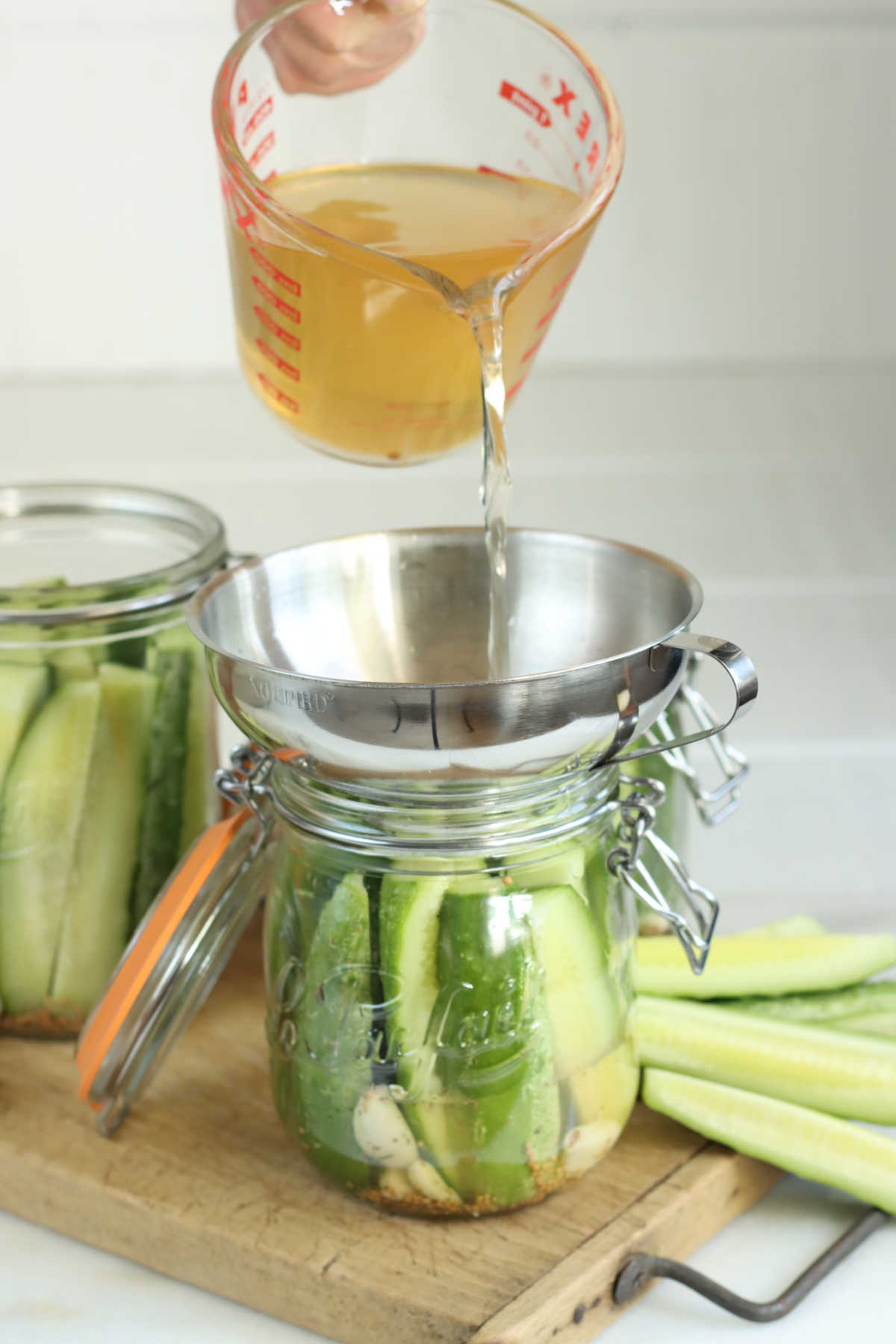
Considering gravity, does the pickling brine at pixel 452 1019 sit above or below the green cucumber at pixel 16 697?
below

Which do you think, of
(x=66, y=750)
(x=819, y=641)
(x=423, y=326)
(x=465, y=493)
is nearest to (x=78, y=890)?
(x=66, y=750)

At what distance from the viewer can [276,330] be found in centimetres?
82

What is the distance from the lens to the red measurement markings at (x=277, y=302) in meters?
0.79

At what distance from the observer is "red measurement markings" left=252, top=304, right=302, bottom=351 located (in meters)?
0.81

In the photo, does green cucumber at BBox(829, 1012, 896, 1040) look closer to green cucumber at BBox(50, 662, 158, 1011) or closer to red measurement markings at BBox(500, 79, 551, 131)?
green cucumber at BBox(50, 662, 158, 1011)

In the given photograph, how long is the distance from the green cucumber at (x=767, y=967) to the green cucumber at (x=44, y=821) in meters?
0.33

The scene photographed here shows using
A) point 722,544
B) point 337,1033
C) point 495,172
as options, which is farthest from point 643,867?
point 722,544

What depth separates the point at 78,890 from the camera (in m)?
0.90

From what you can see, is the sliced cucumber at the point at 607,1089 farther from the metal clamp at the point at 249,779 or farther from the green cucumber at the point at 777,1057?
the metal clamp at the point at 249,779

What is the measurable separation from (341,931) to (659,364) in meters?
2.06

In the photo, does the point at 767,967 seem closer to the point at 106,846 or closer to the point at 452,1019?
the point at 452,1019

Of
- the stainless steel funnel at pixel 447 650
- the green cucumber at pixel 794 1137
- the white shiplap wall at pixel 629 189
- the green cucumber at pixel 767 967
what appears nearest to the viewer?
the stainless steel funnel at pixel 447 650

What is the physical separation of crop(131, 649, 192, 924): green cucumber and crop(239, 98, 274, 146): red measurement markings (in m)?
0.28

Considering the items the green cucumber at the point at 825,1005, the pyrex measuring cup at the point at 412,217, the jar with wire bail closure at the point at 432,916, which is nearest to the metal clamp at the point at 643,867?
the jar with wire bail closure at the point at 432,916
